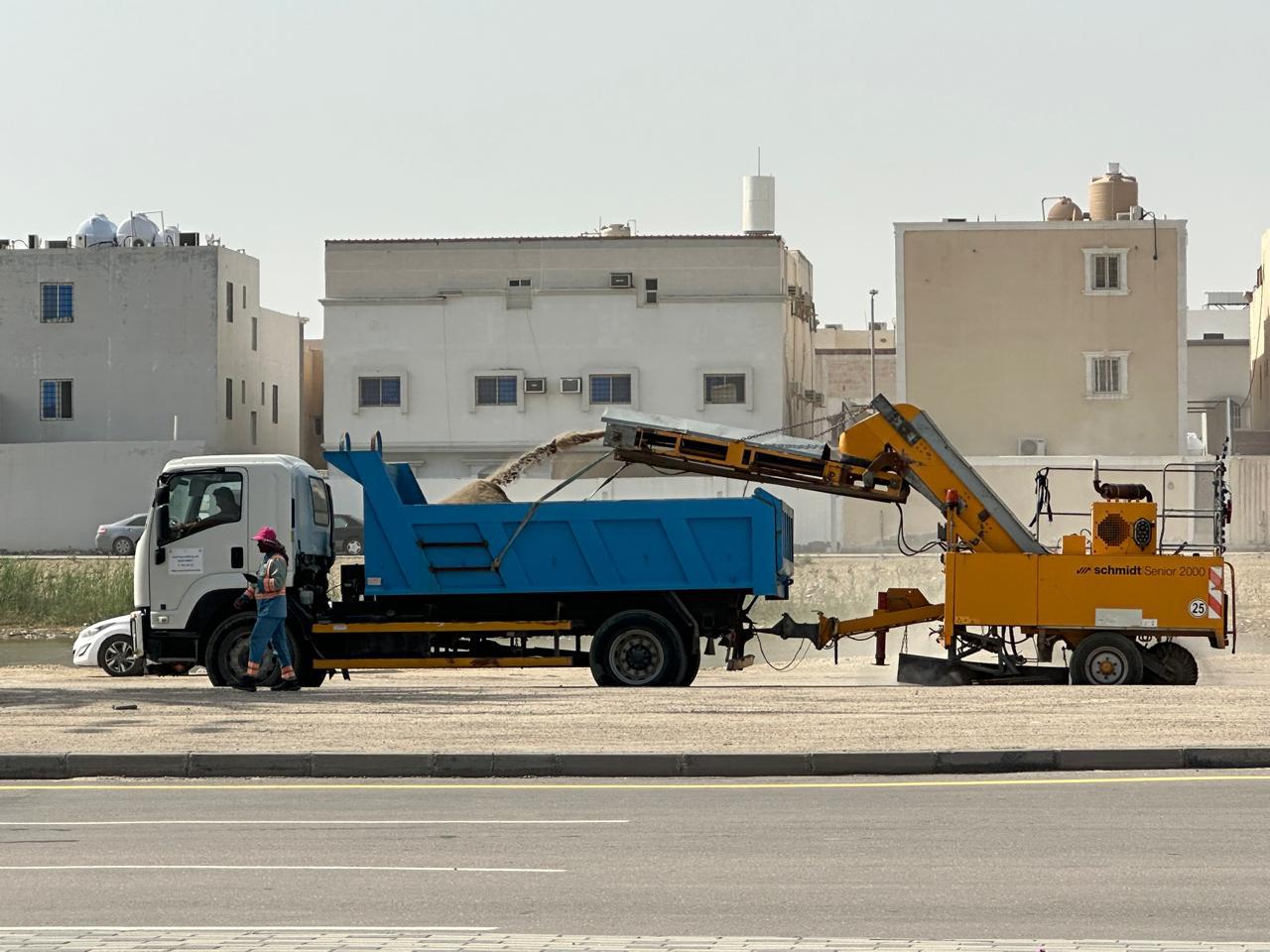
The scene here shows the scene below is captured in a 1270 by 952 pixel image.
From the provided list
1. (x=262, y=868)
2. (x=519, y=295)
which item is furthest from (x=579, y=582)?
(x=519, y=295)

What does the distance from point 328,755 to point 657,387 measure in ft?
175

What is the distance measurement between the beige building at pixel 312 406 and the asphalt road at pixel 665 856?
2643 inches

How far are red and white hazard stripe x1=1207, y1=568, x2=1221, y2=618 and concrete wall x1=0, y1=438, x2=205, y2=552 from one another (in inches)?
1926

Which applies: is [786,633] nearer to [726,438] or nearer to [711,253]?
[726,438]

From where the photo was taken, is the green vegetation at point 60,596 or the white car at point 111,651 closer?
the white car at point 111,651

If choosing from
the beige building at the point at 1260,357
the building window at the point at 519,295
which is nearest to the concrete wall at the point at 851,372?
the beige building at the point at 1260,357

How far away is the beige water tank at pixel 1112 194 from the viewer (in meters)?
64.2

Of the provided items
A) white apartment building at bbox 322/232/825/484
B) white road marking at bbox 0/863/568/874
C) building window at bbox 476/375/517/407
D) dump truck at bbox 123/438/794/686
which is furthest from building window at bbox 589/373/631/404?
white road marking at bbox 0/863/568/874

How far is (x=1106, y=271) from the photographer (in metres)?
62.2

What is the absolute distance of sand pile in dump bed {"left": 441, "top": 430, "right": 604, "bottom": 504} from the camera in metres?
25.2

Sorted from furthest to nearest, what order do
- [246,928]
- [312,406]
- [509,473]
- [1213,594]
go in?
[312,406]
[509,473]
[1213,594]
[246,928]

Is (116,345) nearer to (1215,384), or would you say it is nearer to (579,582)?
(1215,384)

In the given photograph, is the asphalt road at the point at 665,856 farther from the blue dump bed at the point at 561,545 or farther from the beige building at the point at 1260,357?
the beige building at the point at 1260,357

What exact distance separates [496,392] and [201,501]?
46.7m
